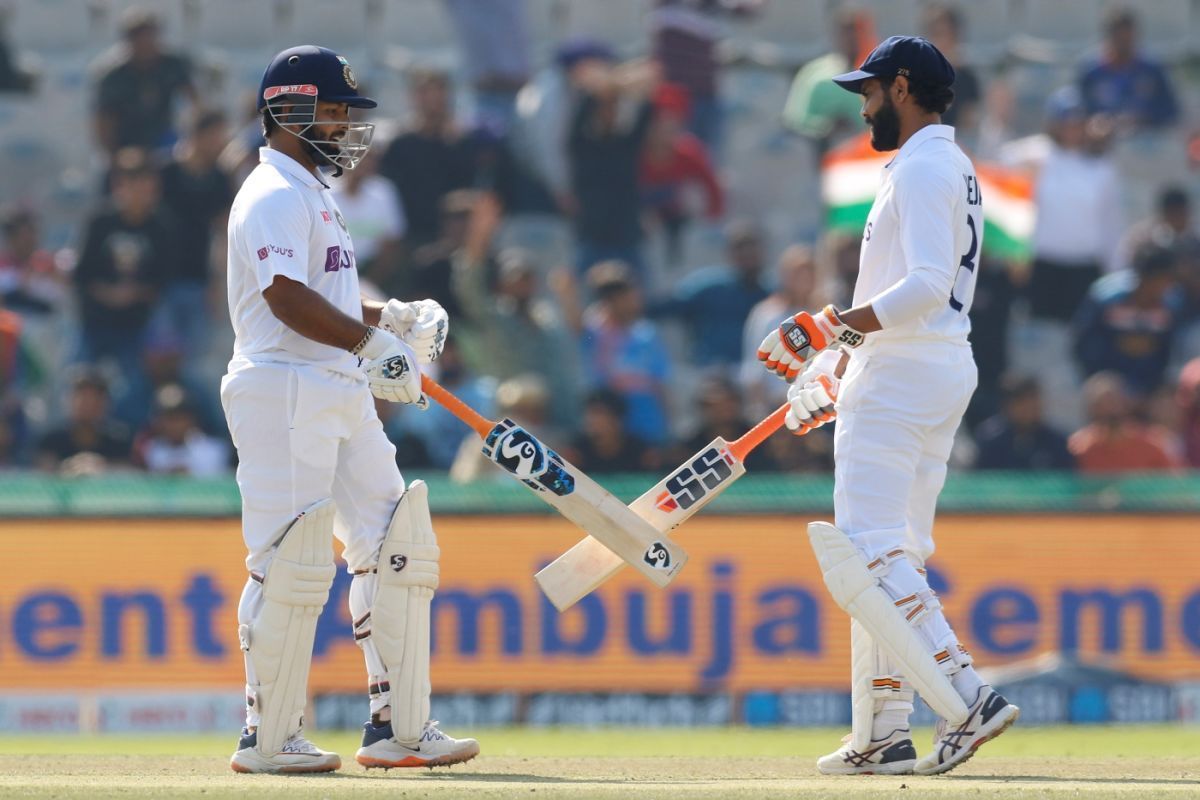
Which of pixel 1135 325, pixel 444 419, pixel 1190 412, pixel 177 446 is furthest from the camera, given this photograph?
pixel 1135 325

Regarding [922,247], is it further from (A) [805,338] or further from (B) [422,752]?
(B) [422,752]

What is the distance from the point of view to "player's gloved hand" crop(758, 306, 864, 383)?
6.05m

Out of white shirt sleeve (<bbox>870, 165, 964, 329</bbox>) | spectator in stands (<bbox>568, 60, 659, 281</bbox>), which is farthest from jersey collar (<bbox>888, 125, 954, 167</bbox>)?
spectator in stands (<bbox>568, 60, 659, 281</bbox>)

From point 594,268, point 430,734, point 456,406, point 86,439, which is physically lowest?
point 430,734

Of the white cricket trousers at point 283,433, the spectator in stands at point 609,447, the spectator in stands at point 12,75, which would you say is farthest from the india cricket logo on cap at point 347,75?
the spectator in stands at point 12,75

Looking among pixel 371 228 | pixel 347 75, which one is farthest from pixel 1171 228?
pixel 347 75

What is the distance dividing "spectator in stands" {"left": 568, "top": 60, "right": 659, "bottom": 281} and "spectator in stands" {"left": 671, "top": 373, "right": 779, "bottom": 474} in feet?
6.66

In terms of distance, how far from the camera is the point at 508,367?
12016 mm

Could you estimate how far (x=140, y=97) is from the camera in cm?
1350

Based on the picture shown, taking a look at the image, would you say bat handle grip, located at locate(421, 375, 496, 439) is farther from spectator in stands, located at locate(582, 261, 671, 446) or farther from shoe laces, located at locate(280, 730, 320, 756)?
spectator in stands, located at locate(582, 261, 671, 446)

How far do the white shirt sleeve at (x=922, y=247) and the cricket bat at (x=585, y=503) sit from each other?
1.05 metres

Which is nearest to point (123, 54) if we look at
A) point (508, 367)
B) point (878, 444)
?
point (508, 367)

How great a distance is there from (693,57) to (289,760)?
28.3 feet

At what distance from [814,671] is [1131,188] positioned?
591cm
